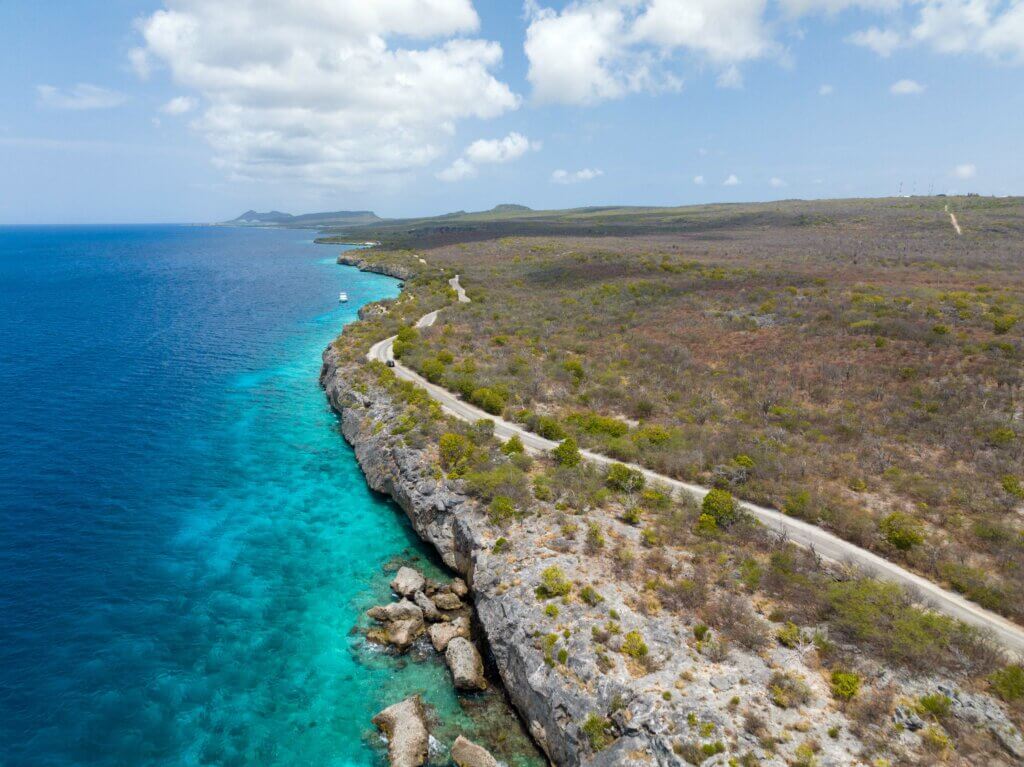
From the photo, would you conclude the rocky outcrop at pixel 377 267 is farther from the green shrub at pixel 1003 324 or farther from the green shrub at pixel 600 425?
Answer: the green shrub at pixel 1003 324

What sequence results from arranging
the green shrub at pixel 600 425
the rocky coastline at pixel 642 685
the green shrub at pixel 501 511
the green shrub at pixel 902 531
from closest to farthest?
the rocky coastline at pixel 642 685 < the green shrub at pixel 902 531 < the green shrub at pixel 501 511 < the green shrub at pixel 600 425

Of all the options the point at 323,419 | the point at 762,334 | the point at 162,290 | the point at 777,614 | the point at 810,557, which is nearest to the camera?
the point at 777,614

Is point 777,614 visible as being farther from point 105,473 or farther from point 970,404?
Answer: point 105,473

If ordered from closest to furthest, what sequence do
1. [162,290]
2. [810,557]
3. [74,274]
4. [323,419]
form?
1. [810,557]
2. [323,419]
3. [162,290]
4. [74,274]

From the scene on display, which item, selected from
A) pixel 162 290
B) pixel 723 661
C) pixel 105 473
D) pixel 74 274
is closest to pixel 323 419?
pixel 105 473

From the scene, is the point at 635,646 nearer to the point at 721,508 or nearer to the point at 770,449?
the point at 721,508

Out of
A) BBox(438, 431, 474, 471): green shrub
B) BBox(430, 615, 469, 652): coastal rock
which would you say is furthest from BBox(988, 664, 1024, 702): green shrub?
BBox(438, 431, 474, 471): green shrub

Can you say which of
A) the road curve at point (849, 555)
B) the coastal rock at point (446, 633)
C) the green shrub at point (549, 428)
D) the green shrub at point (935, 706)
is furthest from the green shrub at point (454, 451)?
the green shrub at point (935, 706)
